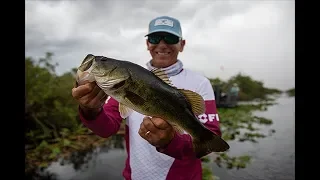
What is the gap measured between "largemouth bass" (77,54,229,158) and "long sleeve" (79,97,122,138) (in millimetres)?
440

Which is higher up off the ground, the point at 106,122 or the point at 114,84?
the point at 114,84

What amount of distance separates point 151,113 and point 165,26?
1.27 metres

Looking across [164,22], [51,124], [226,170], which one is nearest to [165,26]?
[164,22]

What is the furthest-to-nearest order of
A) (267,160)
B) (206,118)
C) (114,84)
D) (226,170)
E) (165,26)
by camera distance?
(267,160), (226,170), (165,26), (206,118), (114,84)

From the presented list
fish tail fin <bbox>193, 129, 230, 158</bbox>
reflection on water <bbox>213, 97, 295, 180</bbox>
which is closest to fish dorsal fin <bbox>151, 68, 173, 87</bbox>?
fish tail fin <bbox>193, 129, 230, 158</bbox>

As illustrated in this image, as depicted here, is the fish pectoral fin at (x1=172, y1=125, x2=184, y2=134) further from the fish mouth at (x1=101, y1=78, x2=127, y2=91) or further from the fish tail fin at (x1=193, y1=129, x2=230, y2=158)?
the fish mouth at (x1=101, y1=78, x2=127, y2=91)

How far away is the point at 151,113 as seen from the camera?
223cm

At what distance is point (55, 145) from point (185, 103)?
29.0 ft

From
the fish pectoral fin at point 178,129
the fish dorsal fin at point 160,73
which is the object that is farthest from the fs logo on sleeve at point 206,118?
the fish dorsal fin at point 160,73

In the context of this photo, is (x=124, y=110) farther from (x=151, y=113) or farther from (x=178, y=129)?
(x=178, y=129)

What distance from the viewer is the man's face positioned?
3193 mm
